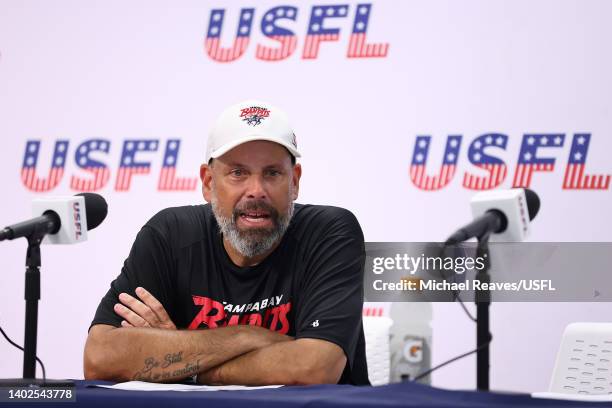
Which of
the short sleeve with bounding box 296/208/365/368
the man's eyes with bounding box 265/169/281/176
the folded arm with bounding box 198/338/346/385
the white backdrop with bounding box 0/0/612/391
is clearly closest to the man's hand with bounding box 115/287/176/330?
the folded arm with bounding box 198/338/346/385

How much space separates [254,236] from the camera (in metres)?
2.39

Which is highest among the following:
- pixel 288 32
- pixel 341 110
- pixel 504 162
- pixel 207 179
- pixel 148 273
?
pixel 288 32

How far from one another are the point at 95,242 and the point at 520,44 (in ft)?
7.63

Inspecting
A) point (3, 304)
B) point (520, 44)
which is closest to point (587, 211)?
point (520, 44)

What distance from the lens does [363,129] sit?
396cm

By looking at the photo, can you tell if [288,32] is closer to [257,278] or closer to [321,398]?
[257,278]

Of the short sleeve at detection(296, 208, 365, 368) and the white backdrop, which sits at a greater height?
the white backdrop

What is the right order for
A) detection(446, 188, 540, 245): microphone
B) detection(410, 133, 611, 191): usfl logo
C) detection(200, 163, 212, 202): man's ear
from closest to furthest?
detection(446, 188, 540, 245): microphone
detection(200, 163, 212, 202): man's ear
detection(410, 133, 611, 191): usfl logo

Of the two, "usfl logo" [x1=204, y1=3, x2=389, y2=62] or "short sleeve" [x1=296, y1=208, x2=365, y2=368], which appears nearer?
"short sleeve" [x1=296, y1=208, x2=365, y2=368]

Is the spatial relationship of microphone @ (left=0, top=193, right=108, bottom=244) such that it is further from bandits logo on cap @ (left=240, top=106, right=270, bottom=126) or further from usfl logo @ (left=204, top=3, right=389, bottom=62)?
usfl logo @ (left=204, top=3, right=389, bottom=62)

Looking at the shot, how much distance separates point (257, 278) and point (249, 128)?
1.45 ft

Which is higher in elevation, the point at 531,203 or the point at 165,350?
the point at 531,203

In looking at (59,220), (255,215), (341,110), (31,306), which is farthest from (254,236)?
(341,110)

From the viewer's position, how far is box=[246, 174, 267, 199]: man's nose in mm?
2393
